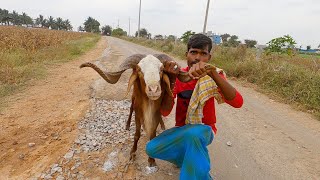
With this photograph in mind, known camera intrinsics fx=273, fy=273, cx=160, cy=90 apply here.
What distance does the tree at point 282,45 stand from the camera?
9.85 metres

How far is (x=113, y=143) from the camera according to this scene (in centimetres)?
400

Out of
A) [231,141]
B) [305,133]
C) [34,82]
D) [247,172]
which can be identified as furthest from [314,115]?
[34,82]

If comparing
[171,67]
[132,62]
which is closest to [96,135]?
[132,62]

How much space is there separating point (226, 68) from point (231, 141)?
264 inches

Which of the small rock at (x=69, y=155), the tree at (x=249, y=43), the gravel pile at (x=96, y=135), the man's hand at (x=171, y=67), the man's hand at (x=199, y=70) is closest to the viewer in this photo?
the man's hand at (x=199, y=70)

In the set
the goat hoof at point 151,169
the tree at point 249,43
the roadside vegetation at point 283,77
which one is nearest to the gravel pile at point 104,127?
the goat hoof at point 151,169

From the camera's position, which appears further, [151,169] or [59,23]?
[59,23]

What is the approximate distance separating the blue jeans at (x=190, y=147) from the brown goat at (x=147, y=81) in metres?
0.40

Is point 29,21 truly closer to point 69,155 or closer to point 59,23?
point 59,23

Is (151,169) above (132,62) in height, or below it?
below

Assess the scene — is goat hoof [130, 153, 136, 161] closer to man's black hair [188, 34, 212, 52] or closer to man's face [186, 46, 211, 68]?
man's face [186, 46, 211, 68]

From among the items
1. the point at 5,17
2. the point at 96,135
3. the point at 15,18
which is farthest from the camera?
the point at 15,18

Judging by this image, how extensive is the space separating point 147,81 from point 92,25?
9183 cm

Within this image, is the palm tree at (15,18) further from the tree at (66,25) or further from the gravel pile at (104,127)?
the gravel pile at (104,127)
